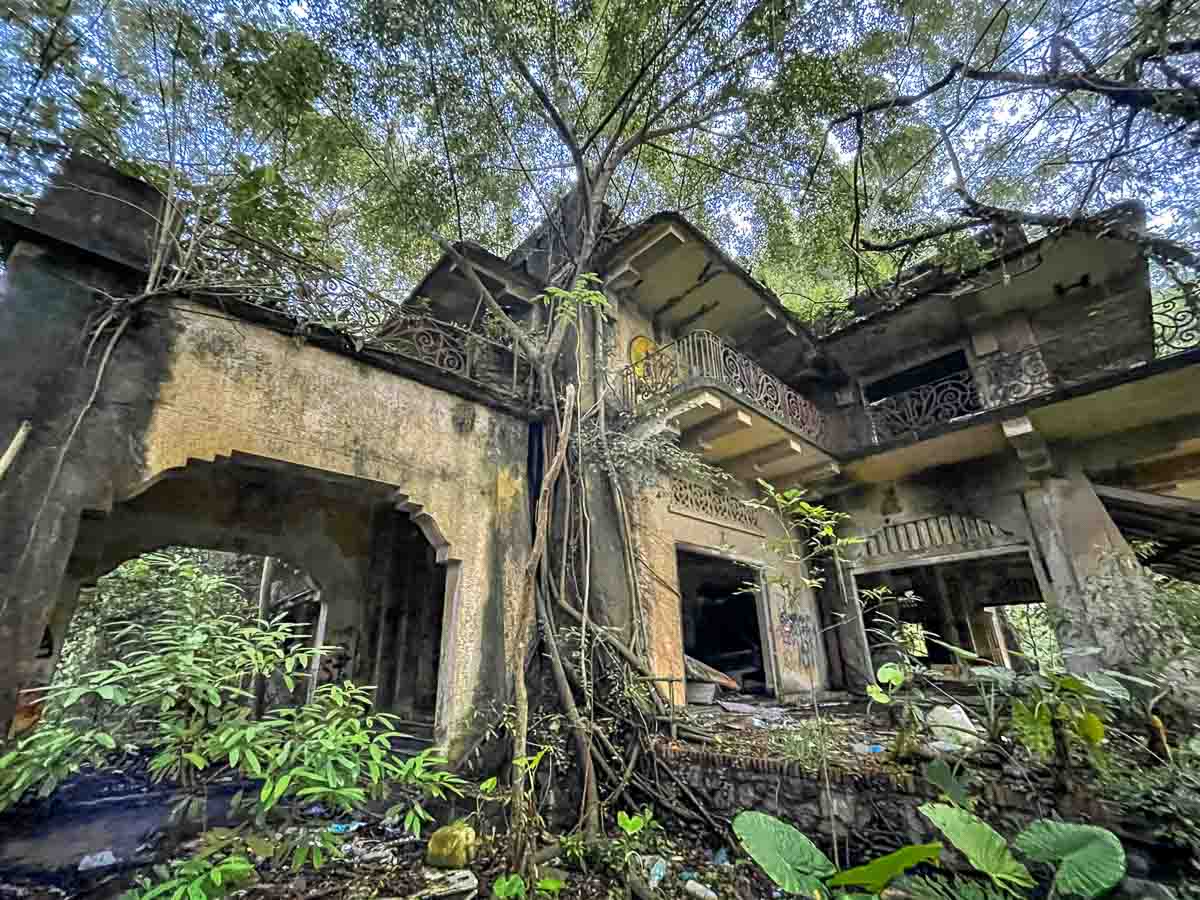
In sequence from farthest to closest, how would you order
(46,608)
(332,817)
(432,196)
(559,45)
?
(432,196)
(559,45)
(332,817)
(46,608)

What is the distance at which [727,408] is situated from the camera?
20.3 feet

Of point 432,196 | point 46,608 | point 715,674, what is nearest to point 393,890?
point 46,608

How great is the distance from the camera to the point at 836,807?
3.31m

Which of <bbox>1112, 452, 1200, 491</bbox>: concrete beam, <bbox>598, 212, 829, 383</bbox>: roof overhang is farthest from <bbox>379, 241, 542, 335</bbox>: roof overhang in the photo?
<bbox>1112, 452, 1200, 491</bbox>: concrete beam

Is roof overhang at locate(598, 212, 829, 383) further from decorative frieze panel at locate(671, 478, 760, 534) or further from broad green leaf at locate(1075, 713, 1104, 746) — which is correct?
broad green leaf at locate(1075, 713, 1104, 746)

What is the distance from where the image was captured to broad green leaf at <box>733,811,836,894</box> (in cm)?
224

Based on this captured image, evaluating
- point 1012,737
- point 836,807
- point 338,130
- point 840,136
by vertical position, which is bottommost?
point 836,807

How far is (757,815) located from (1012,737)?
1820 millimetres

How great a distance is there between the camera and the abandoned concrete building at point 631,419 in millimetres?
3385

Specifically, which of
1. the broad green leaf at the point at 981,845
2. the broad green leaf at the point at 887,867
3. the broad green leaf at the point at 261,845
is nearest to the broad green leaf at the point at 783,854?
the broad green leaf at the point at 887,867

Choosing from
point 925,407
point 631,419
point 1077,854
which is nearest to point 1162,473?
point 925,407

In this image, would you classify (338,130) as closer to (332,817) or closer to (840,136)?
(840,136)

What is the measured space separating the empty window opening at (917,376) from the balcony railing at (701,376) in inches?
96.3

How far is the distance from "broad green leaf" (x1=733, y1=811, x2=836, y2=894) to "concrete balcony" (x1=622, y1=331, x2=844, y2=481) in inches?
160
